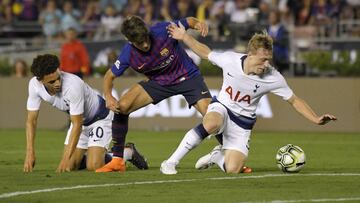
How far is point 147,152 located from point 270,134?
16.8 feet

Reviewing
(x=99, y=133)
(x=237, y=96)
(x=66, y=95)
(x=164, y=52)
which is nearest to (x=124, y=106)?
(x=99, y=133)

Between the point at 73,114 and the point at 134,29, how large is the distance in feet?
3.94

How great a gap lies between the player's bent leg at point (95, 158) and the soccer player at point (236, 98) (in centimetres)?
134

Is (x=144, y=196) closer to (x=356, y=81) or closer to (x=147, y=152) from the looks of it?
(x=147, y=152)

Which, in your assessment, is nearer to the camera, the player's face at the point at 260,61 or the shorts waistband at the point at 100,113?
the player's face at the point at 260,61

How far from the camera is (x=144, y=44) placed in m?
12.8

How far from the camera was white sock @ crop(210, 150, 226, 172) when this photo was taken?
12.6 metres

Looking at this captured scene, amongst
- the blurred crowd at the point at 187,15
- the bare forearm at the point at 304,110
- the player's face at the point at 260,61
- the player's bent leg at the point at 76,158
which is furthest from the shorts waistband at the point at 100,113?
the blurred crowd at the point at 187,15

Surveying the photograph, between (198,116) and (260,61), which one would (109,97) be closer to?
(260,61)

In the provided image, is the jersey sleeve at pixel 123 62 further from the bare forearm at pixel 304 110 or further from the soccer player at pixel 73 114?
the bare forearm at pixel 304 110

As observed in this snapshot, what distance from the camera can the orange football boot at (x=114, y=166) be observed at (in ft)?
42.1

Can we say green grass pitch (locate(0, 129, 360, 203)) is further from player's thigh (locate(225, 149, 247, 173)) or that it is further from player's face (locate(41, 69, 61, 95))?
player's face (locate(41, 69, 61, 95))

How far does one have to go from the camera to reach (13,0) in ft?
97.2

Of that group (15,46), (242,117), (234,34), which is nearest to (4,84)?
(15,46)
